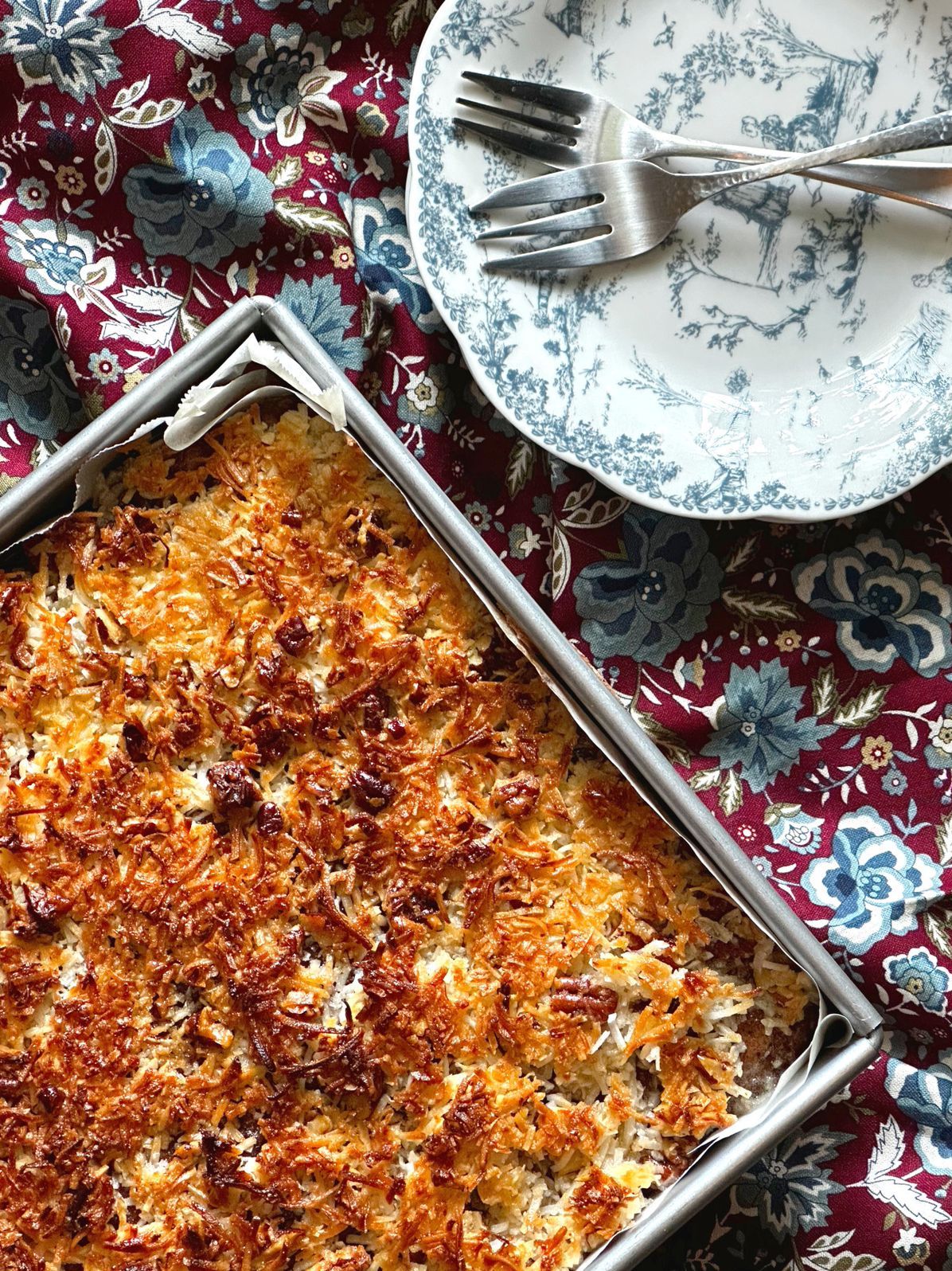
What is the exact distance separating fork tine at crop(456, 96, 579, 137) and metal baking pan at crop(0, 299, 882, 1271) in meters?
0.47

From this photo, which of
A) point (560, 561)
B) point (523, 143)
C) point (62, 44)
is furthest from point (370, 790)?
point (62, 44)

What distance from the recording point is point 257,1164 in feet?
5.21

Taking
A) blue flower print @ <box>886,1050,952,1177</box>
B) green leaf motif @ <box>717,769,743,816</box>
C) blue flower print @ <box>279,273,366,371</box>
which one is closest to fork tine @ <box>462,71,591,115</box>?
blue flower print @ <box>279,273,366,371</box>

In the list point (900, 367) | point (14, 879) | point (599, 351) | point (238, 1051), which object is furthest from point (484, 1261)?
point (900, 367)

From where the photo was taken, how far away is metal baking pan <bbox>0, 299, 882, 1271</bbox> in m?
1.56

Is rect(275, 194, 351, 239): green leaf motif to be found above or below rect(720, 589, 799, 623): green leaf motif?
above

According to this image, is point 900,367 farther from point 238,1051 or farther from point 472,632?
point 238,1051

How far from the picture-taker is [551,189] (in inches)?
71.1

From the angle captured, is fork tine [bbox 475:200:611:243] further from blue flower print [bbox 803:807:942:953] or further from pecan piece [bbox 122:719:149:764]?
blue flower print [bbox 803:807:942:953]

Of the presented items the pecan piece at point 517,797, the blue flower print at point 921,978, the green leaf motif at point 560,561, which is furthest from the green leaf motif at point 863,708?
the pecan piece at point 517,797

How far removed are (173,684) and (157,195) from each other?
84 centimetres

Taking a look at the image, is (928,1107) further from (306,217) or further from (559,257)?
(306,217)

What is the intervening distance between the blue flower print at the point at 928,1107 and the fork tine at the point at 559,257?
1345 mm

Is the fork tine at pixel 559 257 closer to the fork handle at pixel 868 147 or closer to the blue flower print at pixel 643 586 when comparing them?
the fork handle at pixel 868 147
